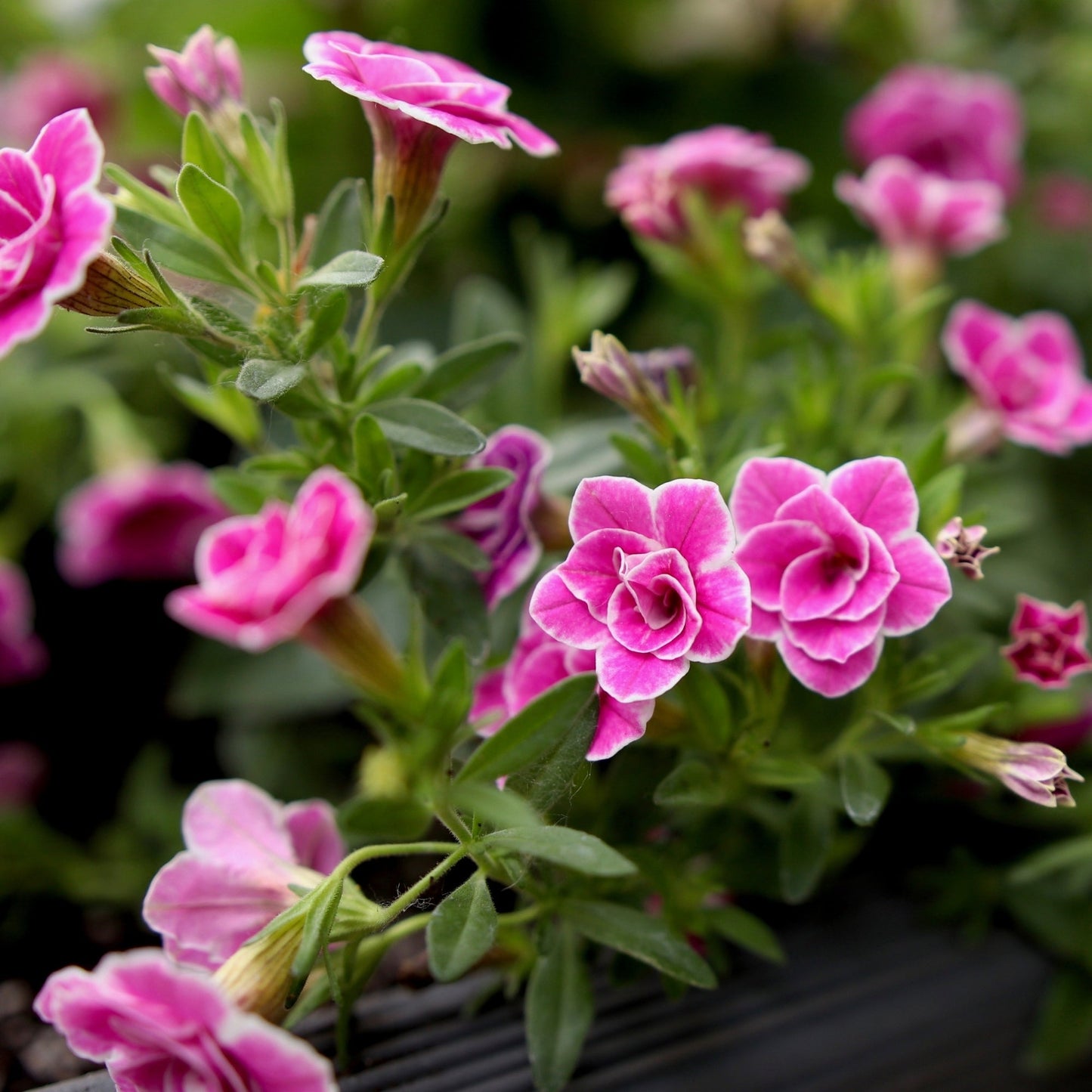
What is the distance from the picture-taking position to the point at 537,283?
0.86m

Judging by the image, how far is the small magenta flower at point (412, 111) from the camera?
398 mm

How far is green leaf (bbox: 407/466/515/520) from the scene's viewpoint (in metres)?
0.47

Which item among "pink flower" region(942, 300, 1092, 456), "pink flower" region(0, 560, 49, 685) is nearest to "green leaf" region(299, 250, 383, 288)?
"pink flower" region(942, 300, 1092, 456)

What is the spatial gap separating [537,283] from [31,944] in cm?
62

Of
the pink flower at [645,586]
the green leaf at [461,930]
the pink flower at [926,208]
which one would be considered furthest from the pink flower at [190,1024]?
the pink flower at [926,208]

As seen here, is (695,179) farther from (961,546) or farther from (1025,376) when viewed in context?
(961,546)

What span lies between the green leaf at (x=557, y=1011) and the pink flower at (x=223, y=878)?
0.36 ft

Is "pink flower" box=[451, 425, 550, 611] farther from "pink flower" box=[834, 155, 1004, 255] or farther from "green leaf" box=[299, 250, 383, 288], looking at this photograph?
"pink flower" box=[834, 155, 1004, 255]

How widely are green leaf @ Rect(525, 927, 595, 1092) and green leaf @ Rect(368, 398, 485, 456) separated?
0.22 metres

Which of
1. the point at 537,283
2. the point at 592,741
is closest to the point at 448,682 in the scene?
the point at 592,741

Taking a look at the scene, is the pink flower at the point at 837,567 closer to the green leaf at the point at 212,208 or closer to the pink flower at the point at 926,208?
the green leaf at the point at 212,208

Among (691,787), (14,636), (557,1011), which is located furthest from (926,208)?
(14,636)

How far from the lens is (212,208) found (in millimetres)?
429

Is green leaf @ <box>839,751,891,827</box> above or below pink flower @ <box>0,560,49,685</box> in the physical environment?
above
